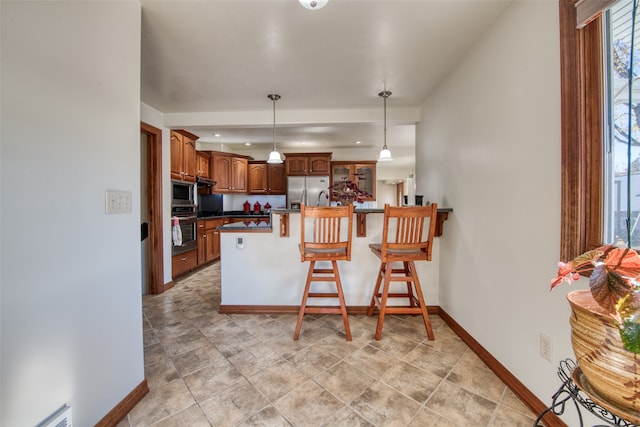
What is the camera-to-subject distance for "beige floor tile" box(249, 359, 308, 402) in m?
1.51

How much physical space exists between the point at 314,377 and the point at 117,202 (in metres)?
1.51

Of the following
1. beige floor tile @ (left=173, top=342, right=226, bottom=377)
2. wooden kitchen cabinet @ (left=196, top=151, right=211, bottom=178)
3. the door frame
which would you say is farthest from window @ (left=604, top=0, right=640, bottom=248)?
wooden kitchen cabinet @ (left=196, top=151, right=211, bottom=178)

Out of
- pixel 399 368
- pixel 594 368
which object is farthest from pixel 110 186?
pixel 399 368

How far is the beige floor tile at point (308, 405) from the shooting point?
132cm

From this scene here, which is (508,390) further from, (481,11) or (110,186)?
(110,186)

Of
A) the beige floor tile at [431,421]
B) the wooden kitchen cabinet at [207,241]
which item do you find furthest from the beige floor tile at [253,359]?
the wooden kitchen cabinet at [207,241]

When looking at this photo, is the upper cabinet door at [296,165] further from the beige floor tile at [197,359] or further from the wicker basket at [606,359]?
the wicker basket at [606,359]

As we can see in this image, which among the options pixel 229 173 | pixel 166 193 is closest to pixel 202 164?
pixel 229 173

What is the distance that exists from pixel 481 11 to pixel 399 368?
2330mm

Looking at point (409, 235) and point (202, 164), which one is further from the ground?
point (202, 164)

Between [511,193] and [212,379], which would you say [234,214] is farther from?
[511,193]

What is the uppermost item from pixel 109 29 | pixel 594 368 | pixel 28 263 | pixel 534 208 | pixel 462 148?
pixel 109 29

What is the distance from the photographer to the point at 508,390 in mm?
1501

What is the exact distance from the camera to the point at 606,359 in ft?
1.82
